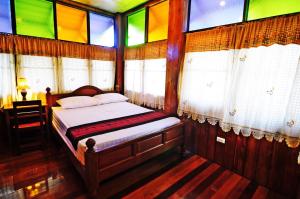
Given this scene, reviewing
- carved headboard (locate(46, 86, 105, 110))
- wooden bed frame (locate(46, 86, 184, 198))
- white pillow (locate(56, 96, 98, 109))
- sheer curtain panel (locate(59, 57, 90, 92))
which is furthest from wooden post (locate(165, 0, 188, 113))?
sheer curtain panel (locate(59, 57, 90, 92))

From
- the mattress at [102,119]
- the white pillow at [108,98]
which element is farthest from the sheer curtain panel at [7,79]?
the white pillow at [108,98]

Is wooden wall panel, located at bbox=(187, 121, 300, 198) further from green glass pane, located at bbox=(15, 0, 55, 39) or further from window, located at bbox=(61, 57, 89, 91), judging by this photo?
green glass pane, located at bbox=(15, 0, 55, 39)

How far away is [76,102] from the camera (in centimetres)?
326

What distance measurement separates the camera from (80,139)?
189 centimetres

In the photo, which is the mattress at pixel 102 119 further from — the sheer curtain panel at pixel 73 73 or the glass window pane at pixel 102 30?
the glass window pane at pixel 102 30

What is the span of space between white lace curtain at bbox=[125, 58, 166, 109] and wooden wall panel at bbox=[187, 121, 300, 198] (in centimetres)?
104

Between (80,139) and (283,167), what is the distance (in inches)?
97.3

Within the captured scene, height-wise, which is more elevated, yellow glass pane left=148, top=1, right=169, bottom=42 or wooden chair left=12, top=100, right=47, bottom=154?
yellow glass pane left=148, top=1, right=169, bottom=42

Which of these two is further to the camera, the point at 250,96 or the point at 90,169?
the point at 250,96

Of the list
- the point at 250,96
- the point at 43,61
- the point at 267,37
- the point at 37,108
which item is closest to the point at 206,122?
the point at 250,96

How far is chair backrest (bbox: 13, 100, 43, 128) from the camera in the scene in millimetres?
2525

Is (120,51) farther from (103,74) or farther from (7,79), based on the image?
(7,79)

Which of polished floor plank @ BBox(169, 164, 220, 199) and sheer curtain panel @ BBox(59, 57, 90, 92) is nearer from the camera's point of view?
polished floor plank @ BBox(169, 164, 220, 199)

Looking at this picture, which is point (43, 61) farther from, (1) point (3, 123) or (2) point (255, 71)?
(2) point (255, 71)
